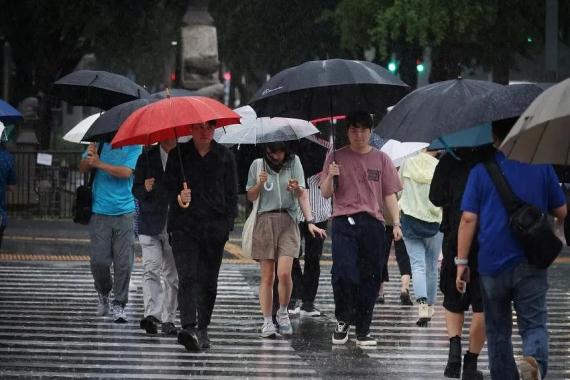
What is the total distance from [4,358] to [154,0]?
93.9 ft

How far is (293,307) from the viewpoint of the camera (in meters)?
14.2

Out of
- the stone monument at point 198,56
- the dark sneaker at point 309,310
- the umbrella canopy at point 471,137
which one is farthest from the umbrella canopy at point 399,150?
the stone monument at point 198,56

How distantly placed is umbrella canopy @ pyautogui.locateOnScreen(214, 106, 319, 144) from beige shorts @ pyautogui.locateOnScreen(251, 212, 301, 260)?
2.16 ft

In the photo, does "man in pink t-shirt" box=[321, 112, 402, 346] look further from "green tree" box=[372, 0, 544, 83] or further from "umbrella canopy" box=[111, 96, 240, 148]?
"green tree" box=[372, 0, 544, 83]

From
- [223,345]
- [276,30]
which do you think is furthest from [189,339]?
[276,30]

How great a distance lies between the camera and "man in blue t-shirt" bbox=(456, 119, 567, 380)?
844 cm

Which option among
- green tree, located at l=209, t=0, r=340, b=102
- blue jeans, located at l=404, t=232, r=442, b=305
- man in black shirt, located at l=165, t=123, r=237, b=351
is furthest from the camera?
green tree, located at l=209, t=0, r=340, b=102

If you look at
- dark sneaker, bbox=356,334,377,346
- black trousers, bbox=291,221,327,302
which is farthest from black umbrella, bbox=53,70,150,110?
dark sneaker, bbox=356,334,377,346

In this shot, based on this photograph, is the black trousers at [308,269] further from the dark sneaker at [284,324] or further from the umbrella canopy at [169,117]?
the umbrella canopy at [169,117]

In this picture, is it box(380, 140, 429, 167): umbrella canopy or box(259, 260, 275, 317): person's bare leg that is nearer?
box(259, 260, 275, 317): person's bare leg

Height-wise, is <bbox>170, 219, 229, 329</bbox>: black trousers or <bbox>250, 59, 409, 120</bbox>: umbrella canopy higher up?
<bbox>250, 59, 409, 120</bbox>: umbrella canopy

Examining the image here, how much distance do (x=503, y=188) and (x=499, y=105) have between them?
554mm

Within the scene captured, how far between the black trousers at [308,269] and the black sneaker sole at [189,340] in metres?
2.44

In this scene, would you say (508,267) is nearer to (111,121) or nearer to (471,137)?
(471,137)
